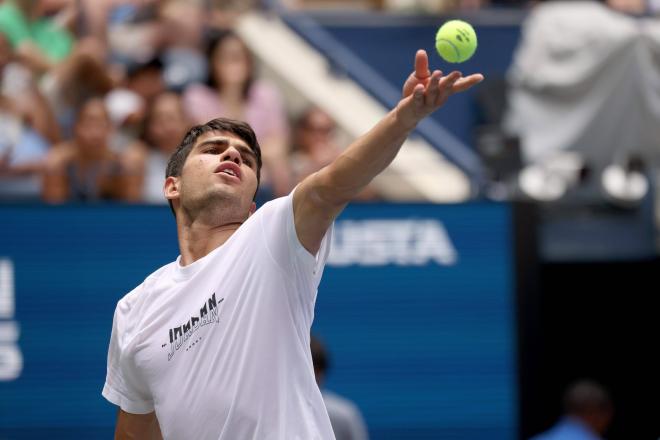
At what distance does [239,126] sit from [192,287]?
1.72 feet

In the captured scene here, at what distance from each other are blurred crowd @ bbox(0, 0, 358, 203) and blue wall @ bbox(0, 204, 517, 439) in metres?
0.46

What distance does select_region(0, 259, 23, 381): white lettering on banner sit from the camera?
7.45 m

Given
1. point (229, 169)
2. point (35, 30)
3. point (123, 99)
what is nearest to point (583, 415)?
point (123, 99)

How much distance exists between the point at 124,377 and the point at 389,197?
A: 515 cm

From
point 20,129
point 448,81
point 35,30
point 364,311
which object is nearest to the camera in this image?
point 448,81

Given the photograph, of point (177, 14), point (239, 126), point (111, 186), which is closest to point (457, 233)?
point (111, 186)

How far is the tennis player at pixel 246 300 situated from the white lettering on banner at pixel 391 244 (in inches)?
163

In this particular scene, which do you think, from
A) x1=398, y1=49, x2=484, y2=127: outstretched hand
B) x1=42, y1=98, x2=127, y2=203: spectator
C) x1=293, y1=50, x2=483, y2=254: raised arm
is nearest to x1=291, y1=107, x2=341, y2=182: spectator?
x1=42, y1=98, x2=127, y2=203: spectator

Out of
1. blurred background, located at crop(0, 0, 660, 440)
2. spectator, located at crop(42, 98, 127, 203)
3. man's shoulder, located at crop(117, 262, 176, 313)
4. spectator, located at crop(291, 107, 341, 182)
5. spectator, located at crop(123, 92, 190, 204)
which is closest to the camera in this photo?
man's shoulder, located at crop(117, 262, 176, 313)

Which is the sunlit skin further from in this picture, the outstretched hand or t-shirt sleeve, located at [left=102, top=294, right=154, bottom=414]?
the outstretched hand

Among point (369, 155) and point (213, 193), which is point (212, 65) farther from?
point (369, 155)

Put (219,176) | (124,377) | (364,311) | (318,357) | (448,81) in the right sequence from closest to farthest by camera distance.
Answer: (448,81) < (219,176) < (124,377) < (318,357) < (364,311)

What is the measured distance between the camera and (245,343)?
130 inches

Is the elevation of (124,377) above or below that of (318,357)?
below
